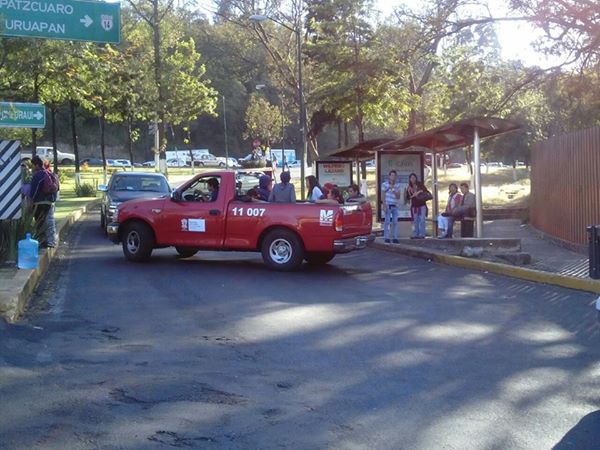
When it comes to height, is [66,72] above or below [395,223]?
above

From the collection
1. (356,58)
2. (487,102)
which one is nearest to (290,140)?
(356,58)

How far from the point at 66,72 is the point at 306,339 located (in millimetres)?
14031

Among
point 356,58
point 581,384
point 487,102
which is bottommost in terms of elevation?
point 581,384

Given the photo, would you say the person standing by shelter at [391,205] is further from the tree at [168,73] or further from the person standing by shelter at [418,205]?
the tree at [168,73]

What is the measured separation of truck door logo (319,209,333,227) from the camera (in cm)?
1416

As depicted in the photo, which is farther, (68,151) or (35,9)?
(68,151)

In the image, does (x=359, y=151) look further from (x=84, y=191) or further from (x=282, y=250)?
(x=84, y=191)

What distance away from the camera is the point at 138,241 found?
15.4m

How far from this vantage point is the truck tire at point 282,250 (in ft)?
47.3

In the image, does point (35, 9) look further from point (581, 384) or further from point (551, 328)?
point (581, 384)

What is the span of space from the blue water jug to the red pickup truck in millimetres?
3017

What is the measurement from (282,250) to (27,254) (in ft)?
14.2

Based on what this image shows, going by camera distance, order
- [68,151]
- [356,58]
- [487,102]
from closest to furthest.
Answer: [487,102] → [356,58] → [68,151]

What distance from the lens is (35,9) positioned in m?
11.9
